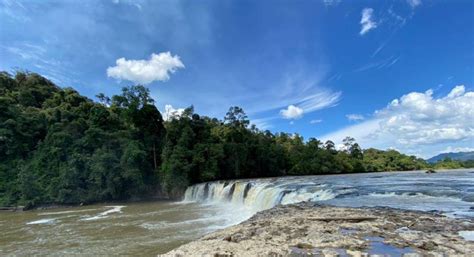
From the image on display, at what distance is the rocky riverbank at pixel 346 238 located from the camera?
14.2 ft

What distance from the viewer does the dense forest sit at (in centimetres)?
2130

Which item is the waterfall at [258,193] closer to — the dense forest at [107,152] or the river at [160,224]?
the river at [160,224]

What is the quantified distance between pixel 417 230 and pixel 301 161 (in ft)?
107

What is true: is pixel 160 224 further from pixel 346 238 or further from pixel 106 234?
A: pixel 346 238

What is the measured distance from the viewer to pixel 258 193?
15.0 metres

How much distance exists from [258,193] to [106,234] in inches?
289

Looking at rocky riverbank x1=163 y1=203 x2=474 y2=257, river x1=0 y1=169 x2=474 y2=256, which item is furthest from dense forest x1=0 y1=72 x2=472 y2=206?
rocky riverbank x1=163 y1=203 x2=474 y2=257

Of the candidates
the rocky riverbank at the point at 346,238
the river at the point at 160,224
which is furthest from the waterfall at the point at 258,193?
the rocky riverbank at the point at 346,238

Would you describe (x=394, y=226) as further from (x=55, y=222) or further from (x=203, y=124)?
(x=203, y=124)

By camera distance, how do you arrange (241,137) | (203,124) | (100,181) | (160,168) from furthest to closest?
1. (241,137)
2. (203,124)
3. (160,168)
4. (100,181)

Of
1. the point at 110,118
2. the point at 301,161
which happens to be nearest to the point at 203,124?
the point at 110,118

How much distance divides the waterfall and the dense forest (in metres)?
2.86

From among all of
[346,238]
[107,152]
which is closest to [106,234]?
[346,238]

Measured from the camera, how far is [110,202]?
Answer: 21828 millimetres
